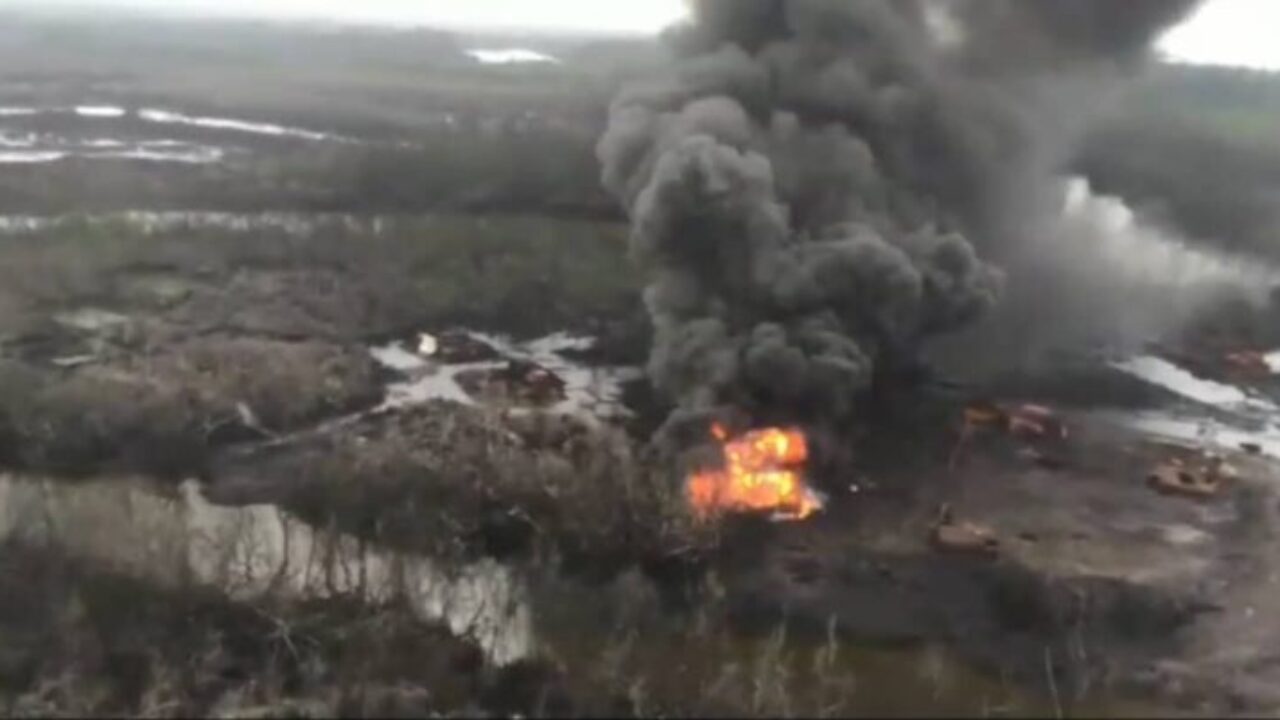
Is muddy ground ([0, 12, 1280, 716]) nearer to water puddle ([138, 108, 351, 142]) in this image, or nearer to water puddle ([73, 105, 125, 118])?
water puddle ([138, 108, 351, 142])

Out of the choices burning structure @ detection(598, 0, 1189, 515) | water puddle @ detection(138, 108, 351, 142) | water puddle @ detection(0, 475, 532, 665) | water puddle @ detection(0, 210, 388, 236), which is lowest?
water puddle @ detection(138, 108, 351, 142)

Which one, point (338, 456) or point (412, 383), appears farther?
point (412, 383)

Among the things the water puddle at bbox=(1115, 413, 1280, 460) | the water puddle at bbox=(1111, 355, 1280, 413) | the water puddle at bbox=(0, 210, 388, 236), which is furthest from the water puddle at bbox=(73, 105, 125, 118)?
the water puddle at bbox=(1115, 413, 1280, 460)

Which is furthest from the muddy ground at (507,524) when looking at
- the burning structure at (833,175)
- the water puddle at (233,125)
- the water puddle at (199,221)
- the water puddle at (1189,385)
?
the water puddle at (233,125)

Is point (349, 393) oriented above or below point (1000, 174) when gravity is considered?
below

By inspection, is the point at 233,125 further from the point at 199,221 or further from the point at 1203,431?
the point at 1203,431

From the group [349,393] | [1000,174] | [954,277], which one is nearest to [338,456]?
[349,393]

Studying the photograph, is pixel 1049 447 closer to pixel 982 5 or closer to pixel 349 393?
pixel 982 5

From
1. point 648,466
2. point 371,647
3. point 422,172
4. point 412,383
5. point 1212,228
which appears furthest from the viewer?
point 422,172
